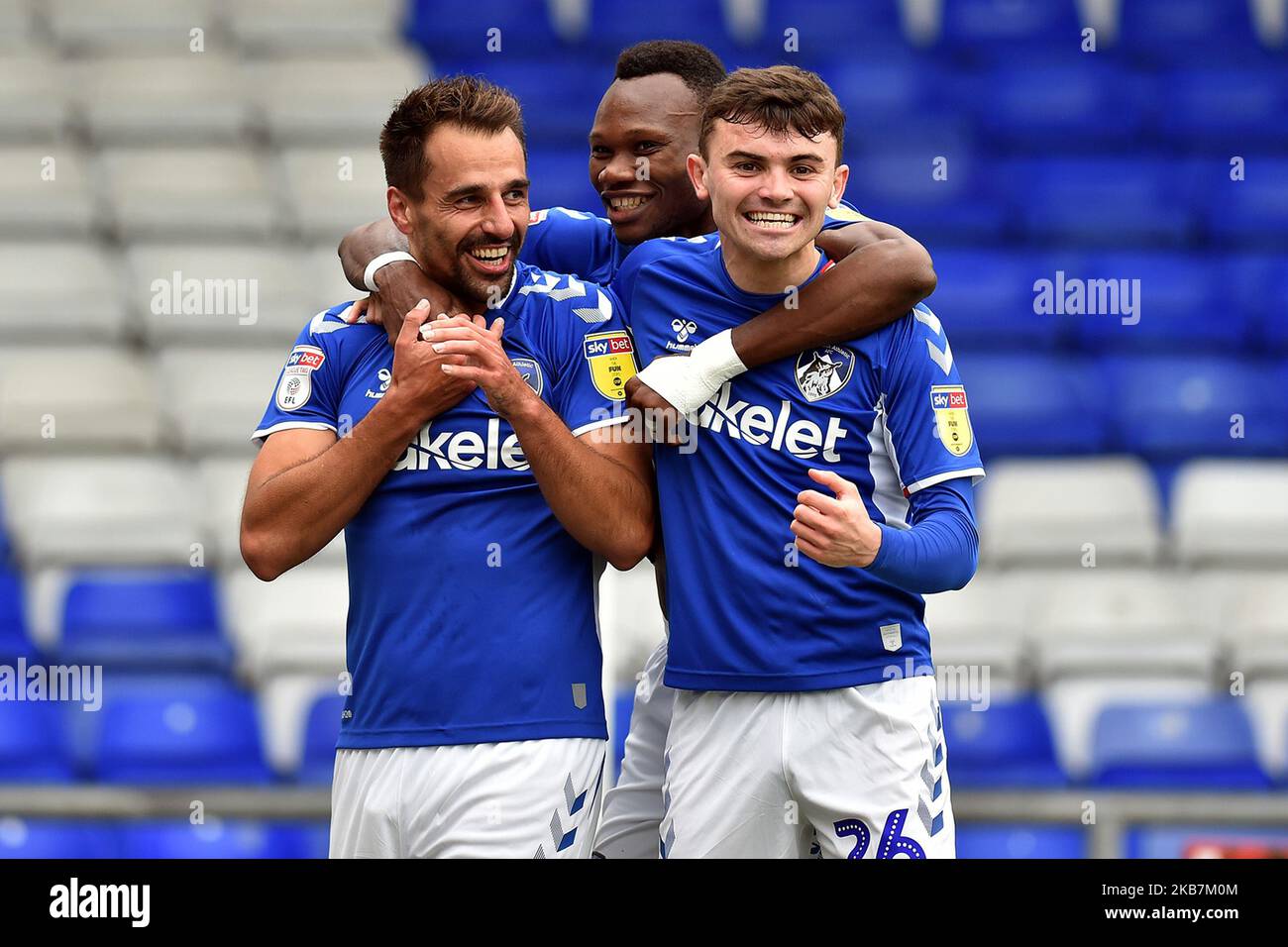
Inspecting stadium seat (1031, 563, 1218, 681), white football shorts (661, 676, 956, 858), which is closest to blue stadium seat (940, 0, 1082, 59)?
stadium seat (1031, 563, 1218, 681)

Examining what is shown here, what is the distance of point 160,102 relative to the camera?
6.24 meters

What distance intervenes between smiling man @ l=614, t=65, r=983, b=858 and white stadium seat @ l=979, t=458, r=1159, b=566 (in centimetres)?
274

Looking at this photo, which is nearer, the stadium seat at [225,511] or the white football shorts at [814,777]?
the white football shorts at [814,777]

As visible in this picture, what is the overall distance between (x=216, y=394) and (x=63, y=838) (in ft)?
6.49

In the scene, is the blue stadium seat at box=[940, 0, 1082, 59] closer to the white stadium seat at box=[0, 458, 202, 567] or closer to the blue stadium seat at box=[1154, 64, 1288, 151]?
the blue stadium seat at box=[1154, 64, 1288, 151]

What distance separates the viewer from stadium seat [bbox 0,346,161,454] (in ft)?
17.8

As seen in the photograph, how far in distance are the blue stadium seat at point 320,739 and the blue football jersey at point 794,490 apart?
2043mm

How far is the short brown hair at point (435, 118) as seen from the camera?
7.87ft

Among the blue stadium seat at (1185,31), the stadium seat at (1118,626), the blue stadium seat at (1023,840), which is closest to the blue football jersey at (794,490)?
the blue stadium seat at (1023,840)

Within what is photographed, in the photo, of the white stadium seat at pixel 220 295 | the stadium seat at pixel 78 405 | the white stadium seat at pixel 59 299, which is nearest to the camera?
the stadium seat at pixel 78 405

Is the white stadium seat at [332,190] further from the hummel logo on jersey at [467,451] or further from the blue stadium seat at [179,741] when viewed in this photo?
the hummel logo on jersey at [467,451]

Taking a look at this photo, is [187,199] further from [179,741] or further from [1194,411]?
[1194,411]
